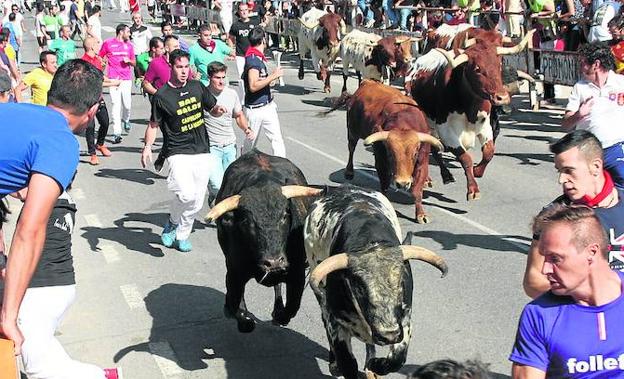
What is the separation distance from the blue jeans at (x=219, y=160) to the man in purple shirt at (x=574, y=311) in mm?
6657

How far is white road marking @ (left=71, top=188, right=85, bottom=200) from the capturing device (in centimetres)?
1234

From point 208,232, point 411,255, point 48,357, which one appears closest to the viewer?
point 48,357

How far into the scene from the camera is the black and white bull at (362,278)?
5156 mm

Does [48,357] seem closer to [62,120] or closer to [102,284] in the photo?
[62,120]

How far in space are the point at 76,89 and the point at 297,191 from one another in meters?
2.55

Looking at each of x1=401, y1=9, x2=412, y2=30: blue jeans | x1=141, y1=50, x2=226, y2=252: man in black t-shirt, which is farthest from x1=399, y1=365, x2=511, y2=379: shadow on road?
x1=401, y1=9, x2=412, y2=30: blue jeans

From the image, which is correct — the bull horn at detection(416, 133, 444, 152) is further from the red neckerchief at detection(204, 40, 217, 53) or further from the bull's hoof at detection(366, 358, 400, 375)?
the red neckerchief at detection(204, 40, 217, 53)

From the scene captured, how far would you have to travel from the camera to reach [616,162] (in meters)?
6.73

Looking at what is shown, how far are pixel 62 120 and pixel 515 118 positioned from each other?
46.7ft

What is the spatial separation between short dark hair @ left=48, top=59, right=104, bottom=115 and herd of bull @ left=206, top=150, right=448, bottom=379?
170cm

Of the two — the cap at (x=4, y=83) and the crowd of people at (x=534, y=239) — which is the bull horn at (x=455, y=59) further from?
the cap at (x=4, y=83)

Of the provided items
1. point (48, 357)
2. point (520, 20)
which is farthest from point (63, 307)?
point (520, 20)

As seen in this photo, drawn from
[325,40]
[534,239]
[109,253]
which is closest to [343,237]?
[534,239]

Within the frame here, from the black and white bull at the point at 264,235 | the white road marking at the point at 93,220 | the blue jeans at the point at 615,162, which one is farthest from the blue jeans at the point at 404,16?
the black and white bull at the point at 264,235
